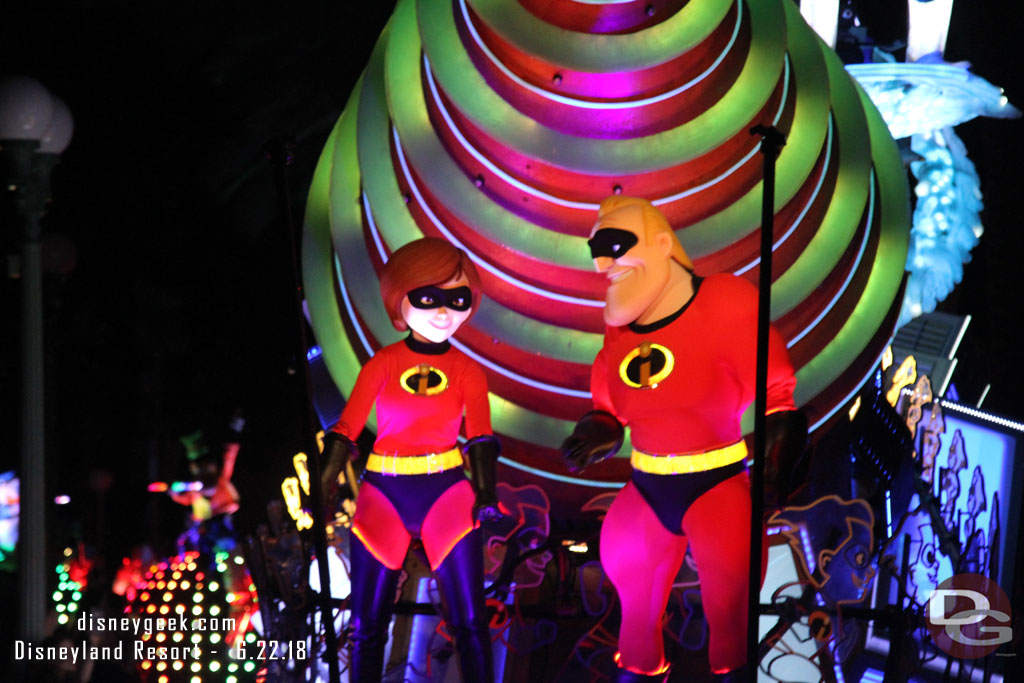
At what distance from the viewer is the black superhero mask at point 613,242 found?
5.11 metres

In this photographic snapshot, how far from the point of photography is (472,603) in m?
5.28

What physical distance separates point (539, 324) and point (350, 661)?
1785 mm

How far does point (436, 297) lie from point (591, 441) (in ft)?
2.95

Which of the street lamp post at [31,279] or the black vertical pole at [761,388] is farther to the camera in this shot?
the street lamp post at [31,279]

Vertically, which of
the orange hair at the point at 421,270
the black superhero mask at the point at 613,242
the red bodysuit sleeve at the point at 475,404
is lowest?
the red bodysuit sleeve at the point at 475,404

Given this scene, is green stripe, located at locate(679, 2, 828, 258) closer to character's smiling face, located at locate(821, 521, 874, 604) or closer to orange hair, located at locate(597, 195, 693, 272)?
orange hair, located at locate(597, 195, 693, 272)

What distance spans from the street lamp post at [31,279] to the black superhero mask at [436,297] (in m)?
2.39

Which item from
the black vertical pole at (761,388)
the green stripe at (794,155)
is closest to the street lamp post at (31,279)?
the green stripe at (794,155)

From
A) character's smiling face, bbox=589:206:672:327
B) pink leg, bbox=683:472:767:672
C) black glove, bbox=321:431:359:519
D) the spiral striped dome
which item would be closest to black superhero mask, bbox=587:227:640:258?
character's smiling face, bbox=589:206:672:327

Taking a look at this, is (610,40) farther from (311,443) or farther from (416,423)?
(311,443)

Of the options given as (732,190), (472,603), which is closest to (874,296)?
(732,190)

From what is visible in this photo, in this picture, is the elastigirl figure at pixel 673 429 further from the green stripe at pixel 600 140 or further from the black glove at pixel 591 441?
the green stripe at pixel 600 140

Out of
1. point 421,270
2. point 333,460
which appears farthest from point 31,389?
point 421,270

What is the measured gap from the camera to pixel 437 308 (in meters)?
5.35
